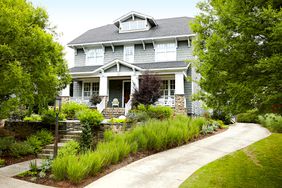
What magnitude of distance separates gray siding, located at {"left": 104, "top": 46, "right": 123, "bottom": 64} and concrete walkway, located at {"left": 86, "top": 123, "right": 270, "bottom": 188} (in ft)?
43.0

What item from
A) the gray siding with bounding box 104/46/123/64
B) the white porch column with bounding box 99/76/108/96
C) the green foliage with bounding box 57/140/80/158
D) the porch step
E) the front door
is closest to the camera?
the green foliage with bounding box 57/140/80/158

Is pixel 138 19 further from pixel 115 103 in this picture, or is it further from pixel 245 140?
pixel 245 140

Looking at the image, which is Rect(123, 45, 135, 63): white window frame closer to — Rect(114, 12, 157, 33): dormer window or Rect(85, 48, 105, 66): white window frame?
Rect(114, 12, 157, 33): dormer window

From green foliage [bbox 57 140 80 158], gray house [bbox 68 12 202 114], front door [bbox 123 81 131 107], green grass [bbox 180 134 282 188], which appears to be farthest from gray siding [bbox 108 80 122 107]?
green grass [bbox 180 134 282 188]

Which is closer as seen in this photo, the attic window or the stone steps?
the stone steps

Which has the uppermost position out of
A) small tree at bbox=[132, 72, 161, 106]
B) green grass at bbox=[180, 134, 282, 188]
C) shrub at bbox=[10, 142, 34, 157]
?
small tree at bbox=[132, 72, 161, 106]

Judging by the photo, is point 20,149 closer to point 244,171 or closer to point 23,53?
point 23,53

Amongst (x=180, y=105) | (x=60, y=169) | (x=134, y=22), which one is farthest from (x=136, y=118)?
(x=134, y=22)

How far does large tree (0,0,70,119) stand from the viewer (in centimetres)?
700

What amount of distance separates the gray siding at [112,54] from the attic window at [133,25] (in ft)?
6.92

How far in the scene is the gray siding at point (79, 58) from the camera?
23.8 meters

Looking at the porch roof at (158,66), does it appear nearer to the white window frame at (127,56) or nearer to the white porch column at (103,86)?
the white window frame at (127,56)

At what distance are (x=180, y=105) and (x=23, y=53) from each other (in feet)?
39.8

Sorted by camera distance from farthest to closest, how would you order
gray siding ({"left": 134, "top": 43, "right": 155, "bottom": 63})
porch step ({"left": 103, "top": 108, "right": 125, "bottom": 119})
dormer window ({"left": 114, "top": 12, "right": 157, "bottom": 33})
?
1. dormer window ({"left": 114, "top": 12, "right": 157, "bottom": 33})
2. gray siding ({"left": 134, "top": 43, "right": 155, "bottom": 63})
3. porch step ({"left": 103, "top": 108, "right": 125, "bottom": 119})
